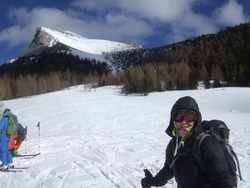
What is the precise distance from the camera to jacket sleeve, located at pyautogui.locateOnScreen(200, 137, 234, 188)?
5.91ft

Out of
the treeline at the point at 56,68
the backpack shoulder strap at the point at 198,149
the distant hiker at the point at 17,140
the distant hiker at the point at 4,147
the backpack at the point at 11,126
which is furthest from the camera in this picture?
the treeline at the point at 56,68

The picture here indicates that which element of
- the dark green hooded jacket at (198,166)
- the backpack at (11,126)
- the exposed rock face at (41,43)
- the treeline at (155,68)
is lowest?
the backpack at (11,126)

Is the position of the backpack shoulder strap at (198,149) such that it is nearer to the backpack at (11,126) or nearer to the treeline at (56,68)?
the backpack at (11,126)

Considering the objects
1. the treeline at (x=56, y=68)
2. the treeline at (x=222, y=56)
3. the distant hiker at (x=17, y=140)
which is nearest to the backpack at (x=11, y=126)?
the distant hiker at (x=17, y=140)

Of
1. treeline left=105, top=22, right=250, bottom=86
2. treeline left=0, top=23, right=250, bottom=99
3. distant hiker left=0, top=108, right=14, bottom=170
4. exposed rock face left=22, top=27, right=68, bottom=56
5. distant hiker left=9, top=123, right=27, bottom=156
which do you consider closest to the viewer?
distant hiker left=0, top=108, right=14, bottom=170

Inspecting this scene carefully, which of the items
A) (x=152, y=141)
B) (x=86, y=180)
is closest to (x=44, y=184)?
(x=86, y=180)

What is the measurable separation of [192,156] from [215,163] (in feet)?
0.68

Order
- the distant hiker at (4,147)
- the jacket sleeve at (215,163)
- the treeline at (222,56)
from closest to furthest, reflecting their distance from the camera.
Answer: the jacket sleeve at (215,163), the distant hiker at (4,147), the treeline at (222,56)

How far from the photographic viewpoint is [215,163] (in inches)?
72.1

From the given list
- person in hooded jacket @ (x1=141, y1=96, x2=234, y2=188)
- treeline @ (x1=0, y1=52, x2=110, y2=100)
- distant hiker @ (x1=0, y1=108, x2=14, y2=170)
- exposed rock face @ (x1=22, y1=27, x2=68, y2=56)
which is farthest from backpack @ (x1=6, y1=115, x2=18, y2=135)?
exposed rock face @ (x1=22, y1=27, x2=68, y2=56)

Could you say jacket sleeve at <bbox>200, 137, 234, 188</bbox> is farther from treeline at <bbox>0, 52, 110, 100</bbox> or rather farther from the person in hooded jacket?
treeline at <bbox>0, 52, 110, 100</bbox>

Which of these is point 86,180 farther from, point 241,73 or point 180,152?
point 241,73

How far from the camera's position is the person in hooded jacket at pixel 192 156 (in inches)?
71.9

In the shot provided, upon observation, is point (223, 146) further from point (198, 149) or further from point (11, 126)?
point (11, 126)
